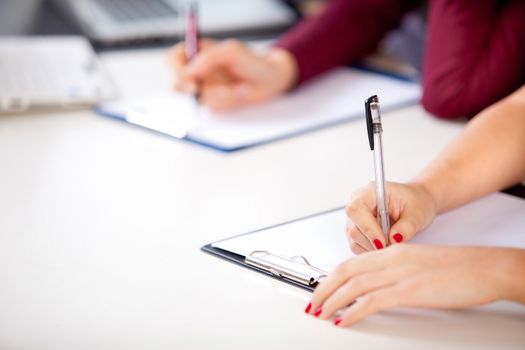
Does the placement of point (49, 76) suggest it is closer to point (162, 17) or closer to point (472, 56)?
point (162, 17)

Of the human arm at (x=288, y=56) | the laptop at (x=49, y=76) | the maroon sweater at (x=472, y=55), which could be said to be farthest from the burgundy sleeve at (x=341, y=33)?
the laptop at (x=49, y=76)

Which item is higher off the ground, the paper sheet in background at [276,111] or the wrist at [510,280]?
the paper sheet in background at [276,111]

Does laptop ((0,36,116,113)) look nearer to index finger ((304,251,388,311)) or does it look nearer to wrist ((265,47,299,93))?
wrist ((265,47,299,93))

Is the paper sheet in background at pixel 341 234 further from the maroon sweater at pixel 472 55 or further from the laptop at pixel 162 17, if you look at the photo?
the laptop at pixel 162 17

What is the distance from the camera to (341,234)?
78 centimetres

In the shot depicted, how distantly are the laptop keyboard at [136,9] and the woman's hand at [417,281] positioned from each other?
3.29 feet

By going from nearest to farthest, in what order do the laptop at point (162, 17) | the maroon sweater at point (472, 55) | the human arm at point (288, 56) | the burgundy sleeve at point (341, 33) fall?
1. the maroon sweater at point (472, 55)
2. the human arm at point (288, 56)
3. the burgundy sleeve at point (341, 33)
4. the laptop at point (162, 17)

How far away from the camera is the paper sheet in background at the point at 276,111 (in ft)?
3.43

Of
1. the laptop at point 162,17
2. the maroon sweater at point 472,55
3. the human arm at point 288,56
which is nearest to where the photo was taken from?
the maroon sweater at point 472,55

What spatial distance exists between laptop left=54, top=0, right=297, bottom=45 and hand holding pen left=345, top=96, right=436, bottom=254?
83 centimetres

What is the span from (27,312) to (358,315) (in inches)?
11.3

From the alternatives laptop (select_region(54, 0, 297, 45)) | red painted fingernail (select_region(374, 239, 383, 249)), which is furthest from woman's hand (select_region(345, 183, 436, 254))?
laptop (select_region(54, 0, 297, 45))

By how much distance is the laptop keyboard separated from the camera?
154 cm

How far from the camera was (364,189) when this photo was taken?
74 cm
